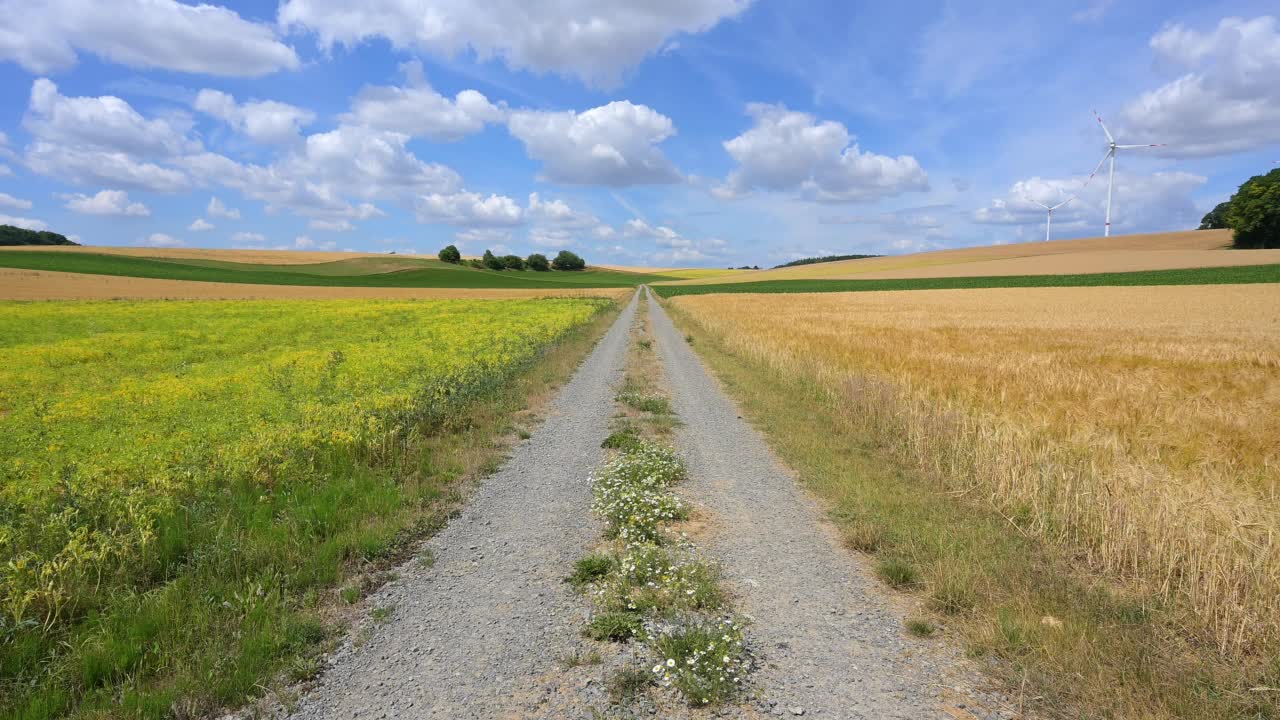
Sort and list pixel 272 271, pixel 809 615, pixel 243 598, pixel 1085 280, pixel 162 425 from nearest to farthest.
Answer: pixel 809 615, pixel 243 598, pixel 162 425, pixel 1085 280, pixel 272 271

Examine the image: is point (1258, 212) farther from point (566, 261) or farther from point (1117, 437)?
point (566, 261)

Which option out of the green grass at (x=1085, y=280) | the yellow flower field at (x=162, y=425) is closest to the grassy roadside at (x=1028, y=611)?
the yellow flower field at (x=162, y=425)

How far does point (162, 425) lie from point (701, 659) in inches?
446

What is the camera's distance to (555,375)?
18969 millimetres

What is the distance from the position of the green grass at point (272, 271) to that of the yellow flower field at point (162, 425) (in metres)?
80.9

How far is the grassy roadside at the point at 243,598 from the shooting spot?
13.9ft

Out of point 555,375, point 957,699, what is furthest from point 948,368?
point 957,699

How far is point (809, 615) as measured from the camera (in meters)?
5.24

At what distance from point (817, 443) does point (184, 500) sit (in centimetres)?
982

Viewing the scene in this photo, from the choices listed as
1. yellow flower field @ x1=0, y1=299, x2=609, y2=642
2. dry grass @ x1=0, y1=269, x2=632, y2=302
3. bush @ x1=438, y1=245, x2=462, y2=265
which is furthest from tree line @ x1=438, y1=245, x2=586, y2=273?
yellow flower field @ x1=0, y1=299, x2=609, y2=642

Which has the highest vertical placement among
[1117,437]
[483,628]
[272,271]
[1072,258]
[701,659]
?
[1072,258]

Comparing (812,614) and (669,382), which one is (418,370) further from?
(812,614)

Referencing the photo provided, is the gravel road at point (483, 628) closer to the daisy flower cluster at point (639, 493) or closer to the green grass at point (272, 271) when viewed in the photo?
the daisy flower cluster at point (639, 493)

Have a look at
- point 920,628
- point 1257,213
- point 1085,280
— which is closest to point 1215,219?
point 1257,213
